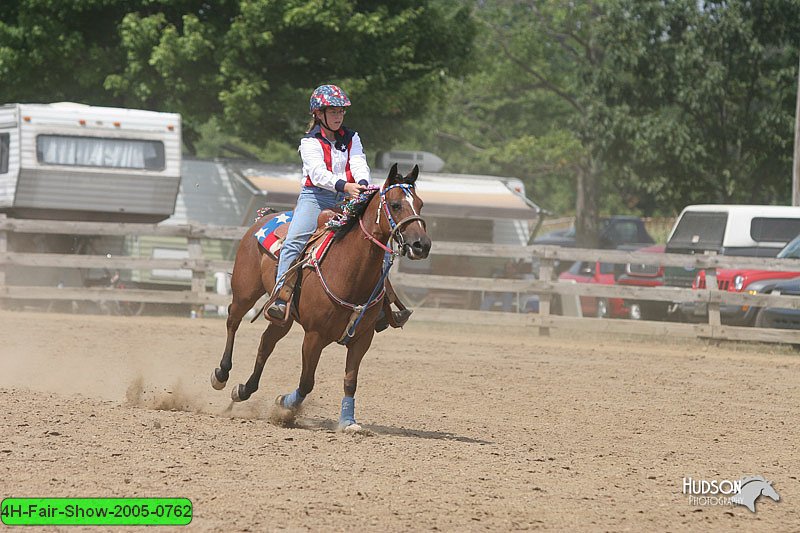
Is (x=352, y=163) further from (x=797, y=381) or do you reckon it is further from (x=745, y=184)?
(x=745, y=184)

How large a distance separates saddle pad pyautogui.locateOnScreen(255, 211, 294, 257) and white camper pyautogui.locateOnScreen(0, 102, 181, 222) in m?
12.3

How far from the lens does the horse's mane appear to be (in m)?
8.39

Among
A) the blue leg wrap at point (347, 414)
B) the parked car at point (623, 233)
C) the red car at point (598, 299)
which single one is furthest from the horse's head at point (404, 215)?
the parked car at point (623, 233)

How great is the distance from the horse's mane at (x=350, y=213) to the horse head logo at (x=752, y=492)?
322 centimetres

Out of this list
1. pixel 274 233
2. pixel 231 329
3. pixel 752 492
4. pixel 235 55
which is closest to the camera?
pixel 752 492

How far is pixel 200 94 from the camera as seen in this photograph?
27078mm

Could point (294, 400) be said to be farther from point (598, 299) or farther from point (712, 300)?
point (598, 299)

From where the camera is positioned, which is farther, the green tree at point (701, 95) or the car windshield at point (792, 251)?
the green tree at point (701, 95)

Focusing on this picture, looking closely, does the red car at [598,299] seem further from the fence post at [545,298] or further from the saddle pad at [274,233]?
the saddle pad at [274,233]

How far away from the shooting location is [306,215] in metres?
9.05

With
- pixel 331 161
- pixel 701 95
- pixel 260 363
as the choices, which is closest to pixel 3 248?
pixel 260 363

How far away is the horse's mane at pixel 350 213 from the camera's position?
8391 millimetres

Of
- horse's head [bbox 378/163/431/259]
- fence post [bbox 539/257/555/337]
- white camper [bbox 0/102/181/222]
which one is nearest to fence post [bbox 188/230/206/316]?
white camper [bbox 0/102/181/222]

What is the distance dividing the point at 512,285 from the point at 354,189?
33.7 ft
